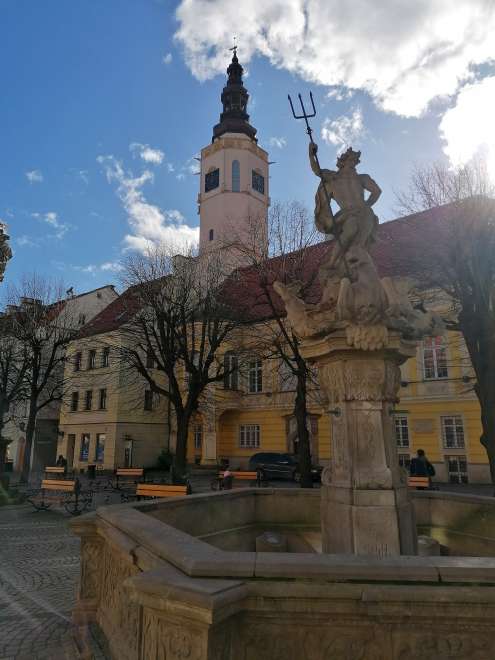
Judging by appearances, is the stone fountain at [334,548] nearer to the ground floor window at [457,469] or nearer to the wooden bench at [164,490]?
the wooden bench at [164,490]

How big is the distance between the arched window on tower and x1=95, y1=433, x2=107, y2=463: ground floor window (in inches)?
993

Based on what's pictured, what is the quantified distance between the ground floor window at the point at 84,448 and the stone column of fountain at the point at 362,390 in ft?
104

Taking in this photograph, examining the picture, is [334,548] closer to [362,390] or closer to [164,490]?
[362,390]

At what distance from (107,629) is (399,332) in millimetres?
3993

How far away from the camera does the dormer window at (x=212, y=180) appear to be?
45619mm

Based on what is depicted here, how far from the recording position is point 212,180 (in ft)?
151

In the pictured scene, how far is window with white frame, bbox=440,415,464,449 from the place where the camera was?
23109 mm

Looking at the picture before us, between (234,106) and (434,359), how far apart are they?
36.3 m

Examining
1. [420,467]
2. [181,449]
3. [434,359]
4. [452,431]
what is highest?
[434,359]

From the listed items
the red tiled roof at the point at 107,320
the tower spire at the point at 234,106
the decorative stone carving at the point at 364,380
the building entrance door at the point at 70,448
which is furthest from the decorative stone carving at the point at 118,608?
the tower spire at the point at 234,106

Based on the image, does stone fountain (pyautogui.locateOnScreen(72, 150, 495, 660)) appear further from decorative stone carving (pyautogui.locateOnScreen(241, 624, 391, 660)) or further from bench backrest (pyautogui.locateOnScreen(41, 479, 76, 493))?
bench backrest (pyautogui.locateOnScreen(41, 479, 76, 493))

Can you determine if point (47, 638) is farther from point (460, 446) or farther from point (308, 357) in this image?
point (460, 446)

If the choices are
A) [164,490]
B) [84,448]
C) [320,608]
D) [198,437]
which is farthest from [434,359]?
[84,448]

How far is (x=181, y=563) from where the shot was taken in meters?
2.82
